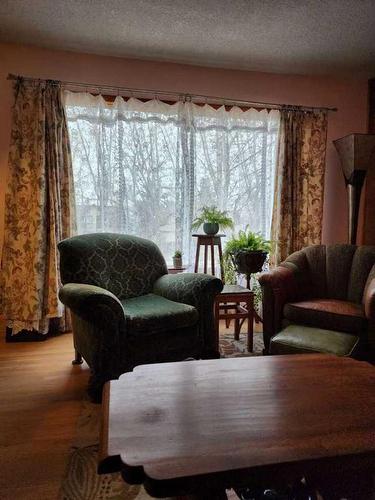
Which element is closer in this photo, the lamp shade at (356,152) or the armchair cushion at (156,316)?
the armchair cushion at (156,316)

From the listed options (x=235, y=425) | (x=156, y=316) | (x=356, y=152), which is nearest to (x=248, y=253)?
(x=156, y=316)

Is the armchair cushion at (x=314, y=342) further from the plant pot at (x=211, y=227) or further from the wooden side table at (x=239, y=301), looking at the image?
the plant pot at (x=211, y=227)

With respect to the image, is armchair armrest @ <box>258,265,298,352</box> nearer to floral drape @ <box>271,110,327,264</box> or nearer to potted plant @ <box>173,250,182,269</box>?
potted plant @ <box>173,250,182,269</box>

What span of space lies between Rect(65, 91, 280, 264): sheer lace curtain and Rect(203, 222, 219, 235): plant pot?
0.94 ft

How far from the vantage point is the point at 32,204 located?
3109 millimetres

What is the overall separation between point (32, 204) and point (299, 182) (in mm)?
2564

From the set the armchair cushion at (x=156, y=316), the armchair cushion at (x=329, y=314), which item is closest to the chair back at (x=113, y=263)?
the armchair cushion at (x=156, y=316)

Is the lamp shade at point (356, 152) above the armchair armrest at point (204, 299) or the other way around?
above

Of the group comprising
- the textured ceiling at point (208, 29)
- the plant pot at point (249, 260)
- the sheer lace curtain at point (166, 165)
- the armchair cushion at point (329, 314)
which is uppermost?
the textured ceiling at point (208, 29)

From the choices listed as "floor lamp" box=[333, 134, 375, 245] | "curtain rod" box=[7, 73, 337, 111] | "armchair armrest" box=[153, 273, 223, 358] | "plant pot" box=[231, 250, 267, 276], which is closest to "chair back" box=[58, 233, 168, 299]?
"armchair armrest" box=[153, 273, 223, 358]

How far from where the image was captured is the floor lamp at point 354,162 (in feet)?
11.1

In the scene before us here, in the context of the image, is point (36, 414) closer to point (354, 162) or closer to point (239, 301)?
point (239, 301)

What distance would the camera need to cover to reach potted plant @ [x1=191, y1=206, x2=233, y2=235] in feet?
11.0

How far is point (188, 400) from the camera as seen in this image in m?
1.28
